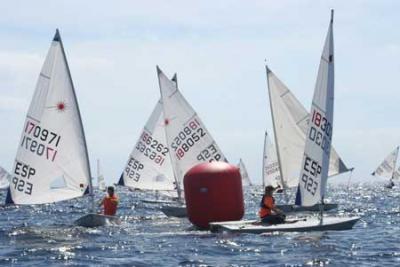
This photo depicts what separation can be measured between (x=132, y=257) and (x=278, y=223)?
239 inches

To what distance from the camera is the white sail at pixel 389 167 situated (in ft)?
319

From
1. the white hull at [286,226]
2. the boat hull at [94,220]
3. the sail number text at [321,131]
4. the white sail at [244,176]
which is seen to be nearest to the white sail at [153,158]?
the boat hull at [94,220]

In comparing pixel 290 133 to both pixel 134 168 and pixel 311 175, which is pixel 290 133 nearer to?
pixel 134 168

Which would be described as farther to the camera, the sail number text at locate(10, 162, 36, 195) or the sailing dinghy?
the sailing dinghy

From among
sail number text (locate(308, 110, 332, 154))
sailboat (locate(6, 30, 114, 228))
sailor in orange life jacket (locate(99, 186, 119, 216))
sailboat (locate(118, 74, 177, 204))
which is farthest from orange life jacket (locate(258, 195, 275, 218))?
sailboat (locate(118, 74, 177, 204))

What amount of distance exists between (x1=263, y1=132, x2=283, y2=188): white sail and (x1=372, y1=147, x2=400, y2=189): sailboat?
1587 inches

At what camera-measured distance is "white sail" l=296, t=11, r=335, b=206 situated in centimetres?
2311

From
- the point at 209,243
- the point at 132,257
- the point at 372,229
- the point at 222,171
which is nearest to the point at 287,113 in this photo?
the point at 372,229

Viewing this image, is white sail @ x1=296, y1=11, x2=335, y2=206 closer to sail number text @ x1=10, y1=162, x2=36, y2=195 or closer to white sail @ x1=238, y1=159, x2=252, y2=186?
sail number text @ x1=10, y1=162, x2=36, y2=195

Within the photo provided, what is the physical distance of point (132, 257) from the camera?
19.0m

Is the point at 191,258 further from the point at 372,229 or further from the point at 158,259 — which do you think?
the point at 372,229

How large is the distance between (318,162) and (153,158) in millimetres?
17689

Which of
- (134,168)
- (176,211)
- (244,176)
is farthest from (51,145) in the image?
(244,176)

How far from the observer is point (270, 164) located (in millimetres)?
56438
